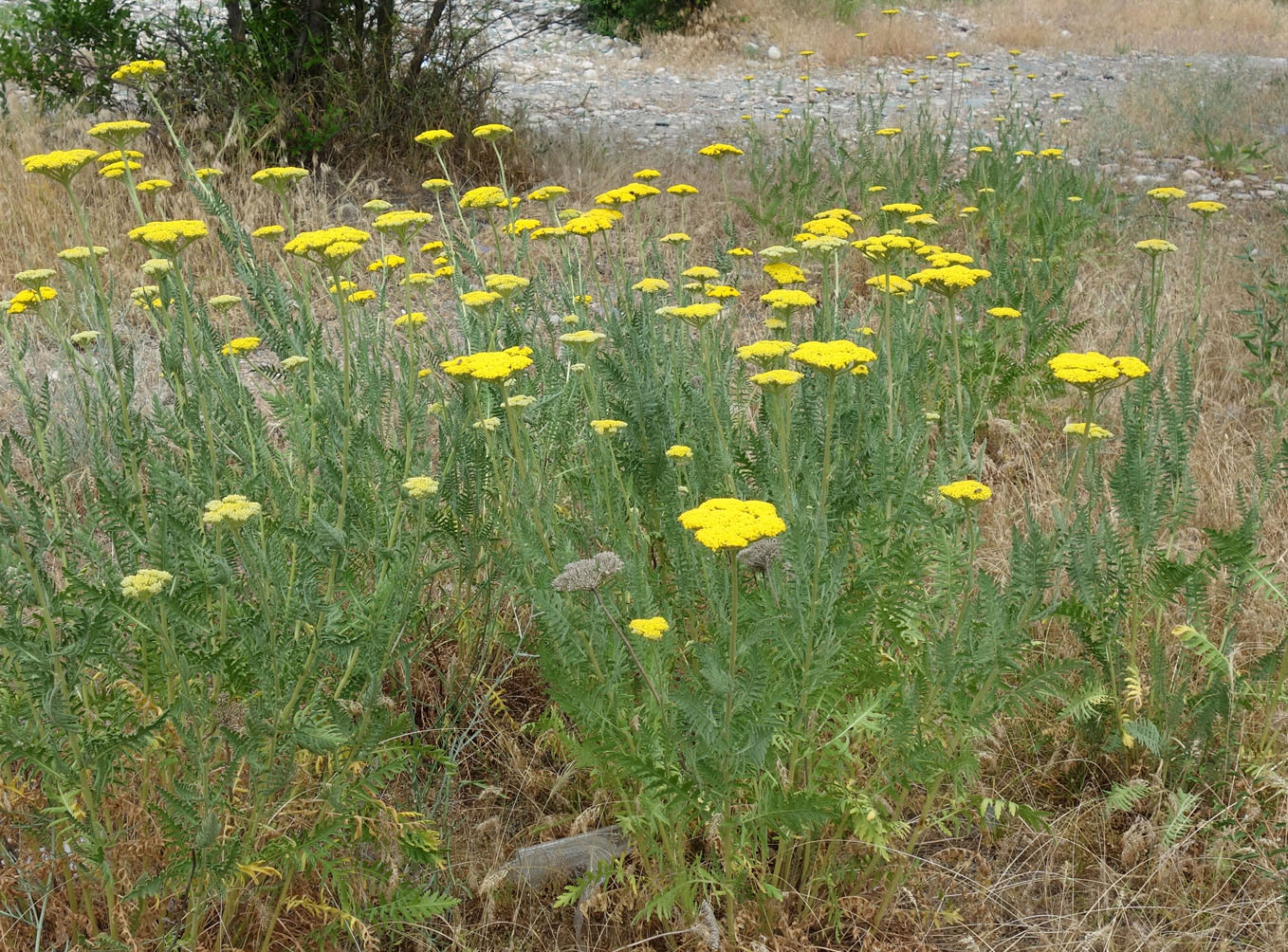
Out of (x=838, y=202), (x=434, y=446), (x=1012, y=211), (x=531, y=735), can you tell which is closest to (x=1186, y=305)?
(x=1012, y=211)

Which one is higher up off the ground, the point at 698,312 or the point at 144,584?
the point at 698,312

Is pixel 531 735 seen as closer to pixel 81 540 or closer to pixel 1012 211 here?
pixel 81 540

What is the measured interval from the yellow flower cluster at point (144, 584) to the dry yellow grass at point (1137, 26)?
51.7 ft

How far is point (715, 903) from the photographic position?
194 cm

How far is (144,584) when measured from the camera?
56.3 inches

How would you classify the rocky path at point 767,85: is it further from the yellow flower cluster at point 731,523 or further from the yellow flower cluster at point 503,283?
the yellow flower cluster at point 731,523

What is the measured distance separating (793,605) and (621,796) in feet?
1.49

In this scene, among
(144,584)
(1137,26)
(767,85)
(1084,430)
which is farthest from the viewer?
(1137,26)

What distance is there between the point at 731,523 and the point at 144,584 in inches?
32.4

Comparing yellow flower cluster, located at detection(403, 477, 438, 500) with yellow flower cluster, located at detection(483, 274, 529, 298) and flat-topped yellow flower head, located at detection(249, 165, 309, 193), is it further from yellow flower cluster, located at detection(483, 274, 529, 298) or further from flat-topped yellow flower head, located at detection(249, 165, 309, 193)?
flat-topped yellow flower head, located at detection(249, 165, 309, 193)

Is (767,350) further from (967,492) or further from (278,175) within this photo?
(278,175)

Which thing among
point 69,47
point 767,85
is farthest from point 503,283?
point 767,85

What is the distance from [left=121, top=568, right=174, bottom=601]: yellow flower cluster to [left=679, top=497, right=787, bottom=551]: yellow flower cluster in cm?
75

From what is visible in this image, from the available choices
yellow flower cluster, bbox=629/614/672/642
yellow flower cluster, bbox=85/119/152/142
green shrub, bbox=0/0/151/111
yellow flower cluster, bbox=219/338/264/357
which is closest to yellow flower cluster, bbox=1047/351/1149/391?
yellow flower cluster, bbox=629/614/672/642
